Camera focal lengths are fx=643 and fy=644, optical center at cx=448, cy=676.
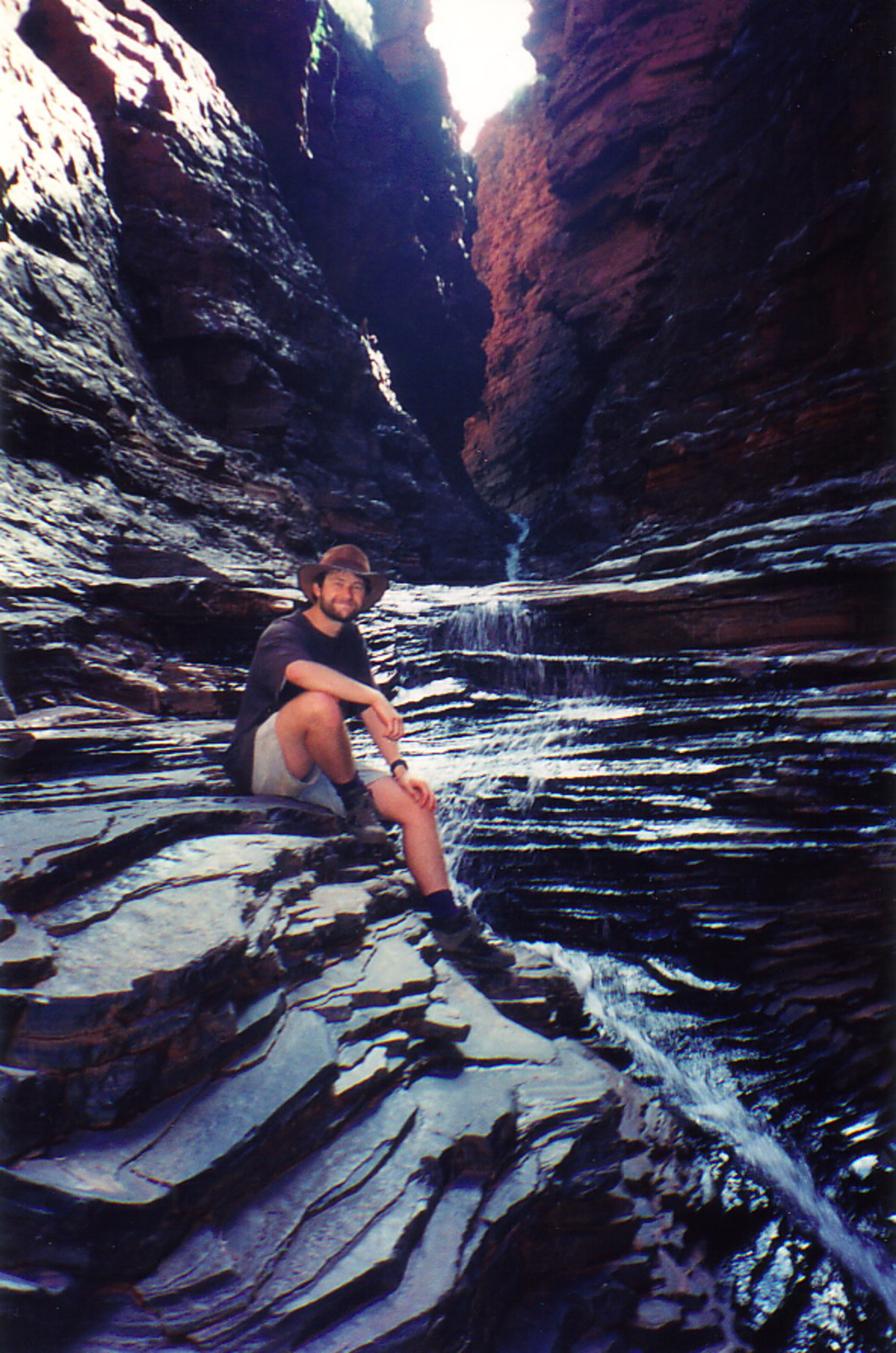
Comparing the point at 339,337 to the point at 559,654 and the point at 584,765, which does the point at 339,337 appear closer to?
the point at 559,654

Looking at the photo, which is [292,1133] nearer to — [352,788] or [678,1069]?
[352,788]

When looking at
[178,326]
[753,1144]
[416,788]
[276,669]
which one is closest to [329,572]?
[276,669]

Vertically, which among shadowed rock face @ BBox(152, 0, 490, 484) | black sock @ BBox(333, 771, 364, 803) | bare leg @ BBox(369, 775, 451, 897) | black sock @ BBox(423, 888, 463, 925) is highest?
shadowed rock face @ BBox(152, 0, 490, 484)

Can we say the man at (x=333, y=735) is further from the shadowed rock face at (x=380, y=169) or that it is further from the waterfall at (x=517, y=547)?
the shadowed rock face at (x=380, y=169)

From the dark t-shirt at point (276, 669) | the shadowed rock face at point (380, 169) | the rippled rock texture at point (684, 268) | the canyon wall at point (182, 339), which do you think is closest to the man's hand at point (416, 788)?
the dark t-shirt at point (276, 669)

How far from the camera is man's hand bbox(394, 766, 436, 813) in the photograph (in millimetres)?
2795

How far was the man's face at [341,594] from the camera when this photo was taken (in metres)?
3.26

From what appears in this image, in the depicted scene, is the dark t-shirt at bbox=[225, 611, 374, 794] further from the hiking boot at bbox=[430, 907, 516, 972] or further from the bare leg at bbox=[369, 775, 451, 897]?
the hiking boot at bbox=[430, 907, 516, 972]

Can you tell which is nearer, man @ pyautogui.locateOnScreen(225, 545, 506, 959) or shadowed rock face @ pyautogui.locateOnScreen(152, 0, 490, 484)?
man @ pyautogui.locateOnScreen(225, 545, 506, 959)

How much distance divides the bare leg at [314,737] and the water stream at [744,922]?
3.27 ft

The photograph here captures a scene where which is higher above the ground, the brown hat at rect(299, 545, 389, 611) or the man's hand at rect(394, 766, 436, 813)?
the brown hat at rect(299, 545, 389, 611)

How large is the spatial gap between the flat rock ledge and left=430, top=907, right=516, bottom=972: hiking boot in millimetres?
57

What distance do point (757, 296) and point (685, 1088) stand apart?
12235 mm

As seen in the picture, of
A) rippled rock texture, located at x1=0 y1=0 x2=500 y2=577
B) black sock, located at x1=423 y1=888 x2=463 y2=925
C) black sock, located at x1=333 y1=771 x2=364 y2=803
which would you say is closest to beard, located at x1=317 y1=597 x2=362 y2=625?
black sock, located at x1=333 y1=771 x2=364 y2=803
